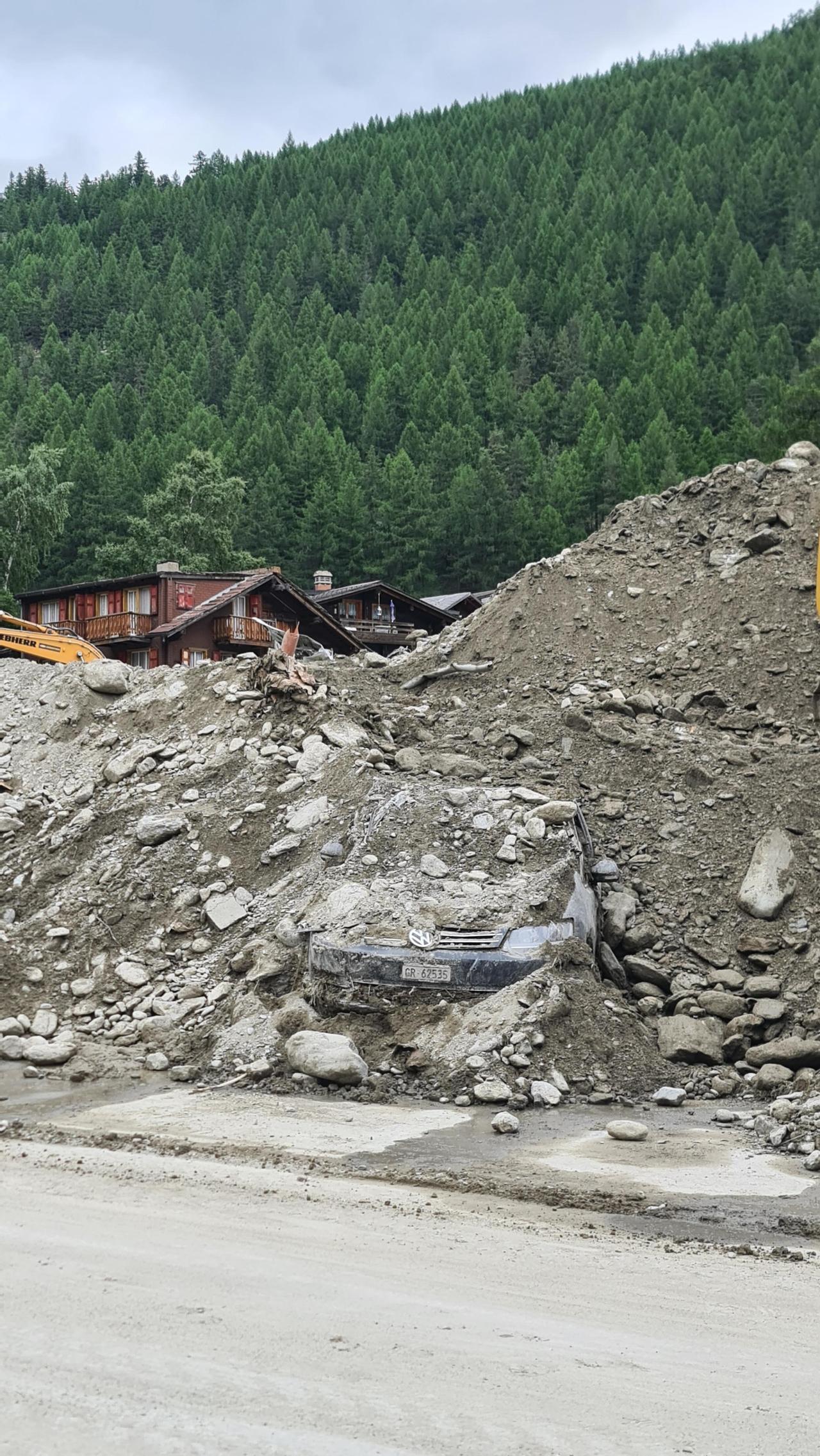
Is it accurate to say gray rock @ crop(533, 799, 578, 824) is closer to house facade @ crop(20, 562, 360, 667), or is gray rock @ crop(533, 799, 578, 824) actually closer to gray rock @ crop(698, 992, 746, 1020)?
gray rock @ crop(698, 992, 746, 1020)

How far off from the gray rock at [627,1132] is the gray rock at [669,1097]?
4.66 feet

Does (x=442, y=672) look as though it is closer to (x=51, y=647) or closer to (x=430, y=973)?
(x=51, y=647)

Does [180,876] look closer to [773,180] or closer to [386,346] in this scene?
[386,346]

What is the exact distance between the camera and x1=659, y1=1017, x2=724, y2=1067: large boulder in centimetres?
1659

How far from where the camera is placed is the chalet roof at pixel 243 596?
49.0m

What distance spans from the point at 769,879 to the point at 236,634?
33.6 meters

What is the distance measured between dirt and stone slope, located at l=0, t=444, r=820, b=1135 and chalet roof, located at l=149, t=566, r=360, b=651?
2173 cm

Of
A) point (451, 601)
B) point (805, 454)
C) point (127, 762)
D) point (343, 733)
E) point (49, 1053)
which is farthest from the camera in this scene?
point (451, 601)

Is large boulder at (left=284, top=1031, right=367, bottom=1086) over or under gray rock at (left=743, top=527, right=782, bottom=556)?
under

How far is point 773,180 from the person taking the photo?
133m

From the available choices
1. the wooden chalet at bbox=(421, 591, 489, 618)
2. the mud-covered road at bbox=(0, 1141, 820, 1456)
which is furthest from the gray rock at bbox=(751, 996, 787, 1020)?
the wooden chalet at bbox=(421, 591, 489, 618)

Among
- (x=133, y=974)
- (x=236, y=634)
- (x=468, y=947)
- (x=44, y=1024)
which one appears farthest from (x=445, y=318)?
(x=468, y=947)

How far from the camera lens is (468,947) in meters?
17.3

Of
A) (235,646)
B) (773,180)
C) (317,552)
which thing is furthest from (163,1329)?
(773,180)
